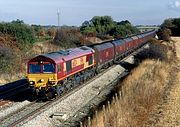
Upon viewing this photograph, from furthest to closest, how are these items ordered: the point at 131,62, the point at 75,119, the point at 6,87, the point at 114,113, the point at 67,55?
the point at 131,62 < the point at 6,87 < the point at 67,55 < the point at 75,119 < the point at 114,113

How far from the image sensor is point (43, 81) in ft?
82.4

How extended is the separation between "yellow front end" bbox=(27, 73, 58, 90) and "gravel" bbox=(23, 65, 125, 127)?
137 cm

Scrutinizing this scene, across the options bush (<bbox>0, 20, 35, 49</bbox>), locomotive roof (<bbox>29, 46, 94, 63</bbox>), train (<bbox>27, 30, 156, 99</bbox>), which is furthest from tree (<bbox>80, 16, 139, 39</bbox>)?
locomotive roof (<bbox>29, 46, 94, 63</bbox>)

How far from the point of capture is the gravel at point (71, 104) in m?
20.3

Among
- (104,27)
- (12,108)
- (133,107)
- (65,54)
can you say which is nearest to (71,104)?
(12,108)

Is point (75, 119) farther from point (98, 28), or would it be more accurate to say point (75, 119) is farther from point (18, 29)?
point (98, 28)

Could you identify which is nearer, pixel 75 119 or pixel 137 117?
pixel 137 117

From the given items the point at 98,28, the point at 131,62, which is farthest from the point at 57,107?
the point at 98,28

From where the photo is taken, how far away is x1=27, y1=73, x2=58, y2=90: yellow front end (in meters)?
25.0

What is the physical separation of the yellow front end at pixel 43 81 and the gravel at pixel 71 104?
1.37 meters

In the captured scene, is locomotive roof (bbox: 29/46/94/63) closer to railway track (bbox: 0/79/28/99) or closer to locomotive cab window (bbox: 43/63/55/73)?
locomotive cab window (bbox: 43/63/55/73)

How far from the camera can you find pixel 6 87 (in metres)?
30.9

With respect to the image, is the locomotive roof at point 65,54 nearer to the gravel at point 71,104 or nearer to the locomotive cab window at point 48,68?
the locomotive cab window at point 48,68

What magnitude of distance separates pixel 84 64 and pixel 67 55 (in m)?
4.10
